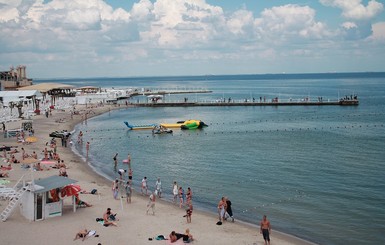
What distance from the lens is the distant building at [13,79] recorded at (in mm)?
88619

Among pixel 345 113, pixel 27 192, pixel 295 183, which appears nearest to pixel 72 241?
pixel 27 192

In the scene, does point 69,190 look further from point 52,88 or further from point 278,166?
point 52,88

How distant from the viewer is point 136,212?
882 inches

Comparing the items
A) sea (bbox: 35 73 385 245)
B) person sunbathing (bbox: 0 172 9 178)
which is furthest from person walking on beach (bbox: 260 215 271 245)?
person sunbathing (bbox: 0 172 9 178)

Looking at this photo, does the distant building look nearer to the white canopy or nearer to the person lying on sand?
the white canopy

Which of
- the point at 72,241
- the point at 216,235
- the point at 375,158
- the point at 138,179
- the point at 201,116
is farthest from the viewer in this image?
the point at 201,116

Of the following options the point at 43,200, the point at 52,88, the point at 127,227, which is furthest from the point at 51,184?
the point at 52,88

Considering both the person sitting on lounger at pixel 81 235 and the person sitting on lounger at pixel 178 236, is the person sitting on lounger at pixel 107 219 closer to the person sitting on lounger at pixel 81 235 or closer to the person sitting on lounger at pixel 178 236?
the person sitting on lounger at pixel 81 235

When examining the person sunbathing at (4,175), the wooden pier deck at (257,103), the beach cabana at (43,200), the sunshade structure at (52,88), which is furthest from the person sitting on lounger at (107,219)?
the wooden pier deck at (257,103)

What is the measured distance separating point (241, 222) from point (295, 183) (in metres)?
9.16

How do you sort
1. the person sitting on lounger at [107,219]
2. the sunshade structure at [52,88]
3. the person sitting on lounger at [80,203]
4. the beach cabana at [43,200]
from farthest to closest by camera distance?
the sunshade structure at [52,88] < the person sitting on lounger at [80,203] < the person sitting on lounger at [107,219] < the beach cabana at [43,200]

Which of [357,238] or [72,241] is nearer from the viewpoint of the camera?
[72,241]

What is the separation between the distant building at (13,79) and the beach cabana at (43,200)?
228ft

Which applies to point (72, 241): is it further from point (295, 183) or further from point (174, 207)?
point (295, 183)
